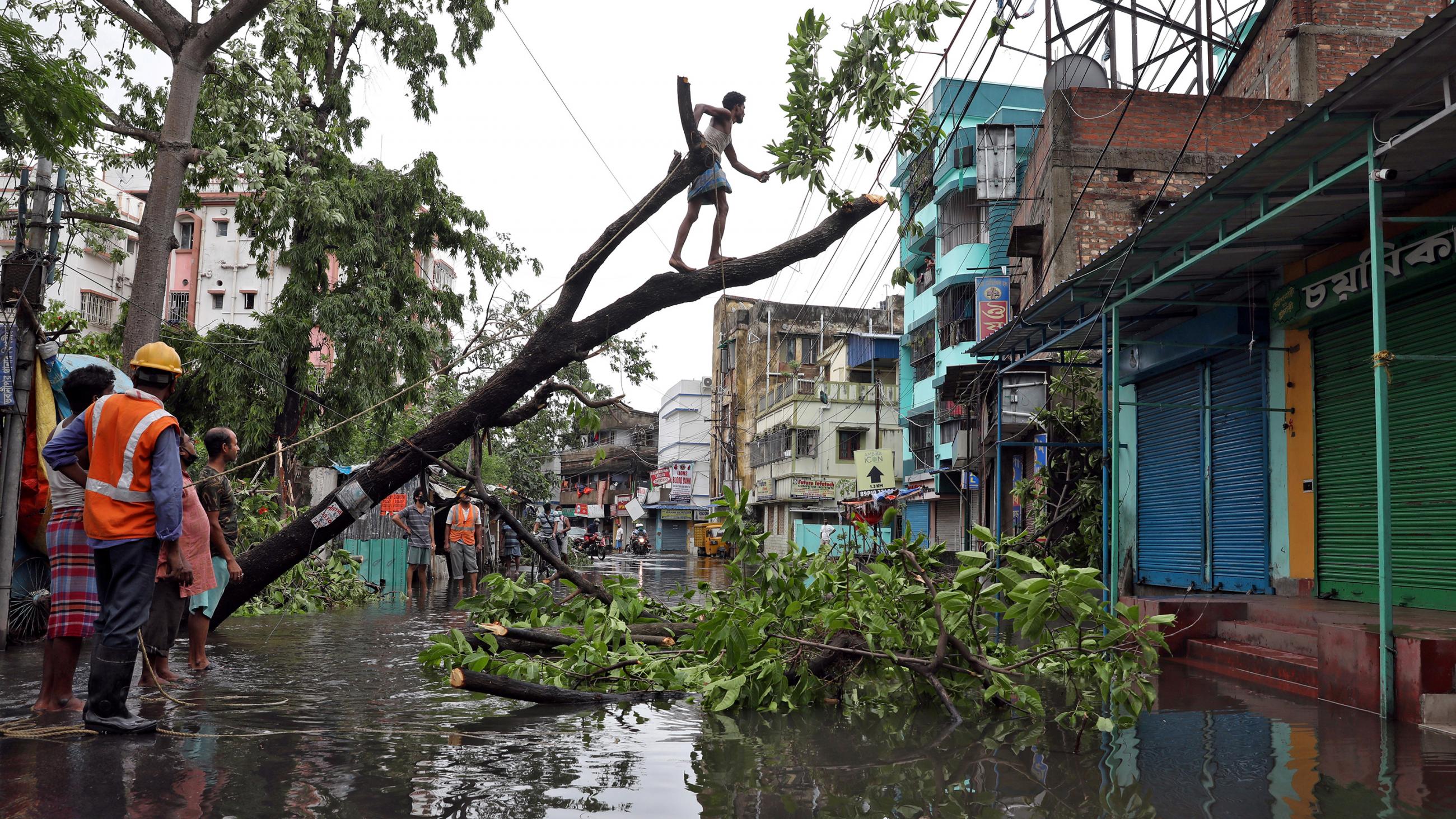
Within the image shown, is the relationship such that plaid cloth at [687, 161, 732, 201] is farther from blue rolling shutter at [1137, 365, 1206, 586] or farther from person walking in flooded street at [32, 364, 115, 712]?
blue rolling shutter at [1137, 365, 1206, 586]

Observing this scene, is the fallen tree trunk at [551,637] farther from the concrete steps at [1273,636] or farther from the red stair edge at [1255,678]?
the concrete steps at [1273,636]

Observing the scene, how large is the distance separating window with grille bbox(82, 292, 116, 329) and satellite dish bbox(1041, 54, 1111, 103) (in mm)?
41567

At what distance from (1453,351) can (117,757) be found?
9.41m

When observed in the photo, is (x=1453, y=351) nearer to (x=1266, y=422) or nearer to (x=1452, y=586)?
(x=1452, y=586)

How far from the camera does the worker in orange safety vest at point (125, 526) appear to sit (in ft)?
16.4

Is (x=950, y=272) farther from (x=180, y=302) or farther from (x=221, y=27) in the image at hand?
(x=180, y=302)

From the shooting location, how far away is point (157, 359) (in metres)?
5.47

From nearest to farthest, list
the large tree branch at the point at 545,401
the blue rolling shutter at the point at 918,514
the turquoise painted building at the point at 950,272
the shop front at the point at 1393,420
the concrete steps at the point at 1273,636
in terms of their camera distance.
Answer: the concrete steps at the point at 1273,636
the shop front at the point at 1393,420
the large tree branch at the point at 545,401
the turquoise painted building at the point at 950,272
the blue rolling shutter at the point at 918,514

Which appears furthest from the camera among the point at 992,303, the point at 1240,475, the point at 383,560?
the point at 992,303

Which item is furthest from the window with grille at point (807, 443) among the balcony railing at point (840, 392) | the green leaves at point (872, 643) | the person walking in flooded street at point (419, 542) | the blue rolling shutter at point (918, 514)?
the green leaves at point (872, 643)

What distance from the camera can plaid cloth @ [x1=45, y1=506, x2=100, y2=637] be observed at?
5.30 metres

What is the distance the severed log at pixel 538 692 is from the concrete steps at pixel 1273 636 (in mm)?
4523

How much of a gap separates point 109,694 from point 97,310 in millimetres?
50898

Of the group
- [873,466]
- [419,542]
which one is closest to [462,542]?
[419,542]
